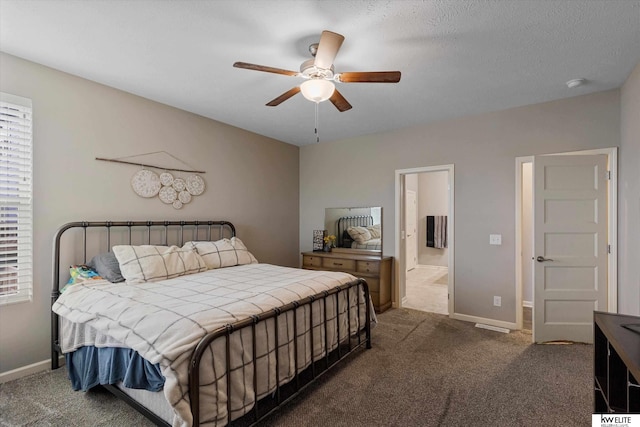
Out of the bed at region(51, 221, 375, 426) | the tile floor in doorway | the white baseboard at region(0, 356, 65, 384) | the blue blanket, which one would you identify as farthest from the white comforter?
the tile floor in doorway

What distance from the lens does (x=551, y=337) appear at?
3.10 m

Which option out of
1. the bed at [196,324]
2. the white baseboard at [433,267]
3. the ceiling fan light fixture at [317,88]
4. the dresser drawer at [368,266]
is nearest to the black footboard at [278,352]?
the bed at [196,324]

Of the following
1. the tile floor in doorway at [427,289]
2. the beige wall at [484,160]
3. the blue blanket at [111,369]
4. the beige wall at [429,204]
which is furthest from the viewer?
the beige wall at [429,204]

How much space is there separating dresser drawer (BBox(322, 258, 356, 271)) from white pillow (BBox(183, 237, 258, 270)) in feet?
4.09

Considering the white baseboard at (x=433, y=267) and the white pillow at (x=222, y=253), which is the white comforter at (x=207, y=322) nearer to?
the white pillow at (x=222, y=253)

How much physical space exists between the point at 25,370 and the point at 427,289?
206 inches

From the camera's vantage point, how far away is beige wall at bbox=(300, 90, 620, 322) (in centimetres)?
315

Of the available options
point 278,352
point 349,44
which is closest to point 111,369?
point 278,352

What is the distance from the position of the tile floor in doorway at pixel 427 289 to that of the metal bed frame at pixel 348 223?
4.29 ft

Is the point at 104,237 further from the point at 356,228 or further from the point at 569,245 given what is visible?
the point at 569,245

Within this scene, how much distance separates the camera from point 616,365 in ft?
4.99

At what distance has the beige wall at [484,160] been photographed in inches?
124

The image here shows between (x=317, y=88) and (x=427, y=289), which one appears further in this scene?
(x=427, y=289)

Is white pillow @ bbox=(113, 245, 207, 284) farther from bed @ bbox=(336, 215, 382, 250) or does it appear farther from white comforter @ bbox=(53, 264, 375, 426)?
bed @ bbox=(336, 215, 382, 250)
